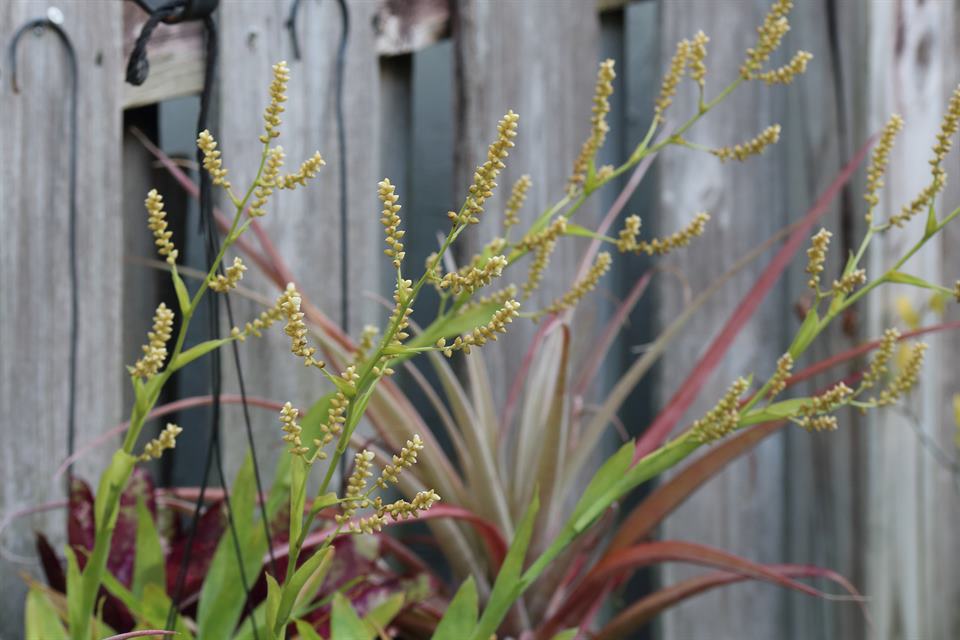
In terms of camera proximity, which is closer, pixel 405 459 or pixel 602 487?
pixel 405 459

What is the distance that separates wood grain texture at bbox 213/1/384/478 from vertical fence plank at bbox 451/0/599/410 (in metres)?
0.12

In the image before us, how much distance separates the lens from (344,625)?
0.66m

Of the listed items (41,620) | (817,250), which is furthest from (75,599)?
(817,250)

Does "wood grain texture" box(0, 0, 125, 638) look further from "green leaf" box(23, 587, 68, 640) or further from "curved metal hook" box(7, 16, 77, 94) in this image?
"green leaf" box(23, 587, 68, 640)

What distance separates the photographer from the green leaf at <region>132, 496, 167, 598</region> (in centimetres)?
81

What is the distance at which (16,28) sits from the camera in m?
0.99

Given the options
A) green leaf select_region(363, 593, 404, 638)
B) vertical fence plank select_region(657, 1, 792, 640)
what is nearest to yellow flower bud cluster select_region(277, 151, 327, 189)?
green leaf select_region(363, 593, 404, 638)

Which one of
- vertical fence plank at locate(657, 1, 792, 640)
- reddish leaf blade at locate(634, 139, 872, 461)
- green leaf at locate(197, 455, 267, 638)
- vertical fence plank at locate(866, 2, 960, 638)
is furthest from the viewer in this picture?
vertical fence plank at locate(657, 1, 792, 640)

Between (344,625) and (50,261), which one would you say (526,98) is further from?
(344,625)

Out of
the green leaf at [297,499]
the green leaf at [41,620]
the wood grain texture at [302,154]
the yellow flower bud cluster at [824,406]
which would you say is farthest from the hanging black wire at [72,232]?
the yellow flower bud cluster at [824,406]

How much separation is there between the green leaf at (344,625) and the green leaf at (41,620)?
21 cm

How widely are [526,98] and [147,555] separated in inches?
31.6

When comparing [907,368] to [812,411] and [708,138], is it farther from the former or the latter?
[708,138]

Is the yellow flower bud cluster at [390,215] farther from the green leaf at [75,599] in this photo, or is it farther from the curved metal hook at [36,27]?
the curved metal hook at [36,27]
